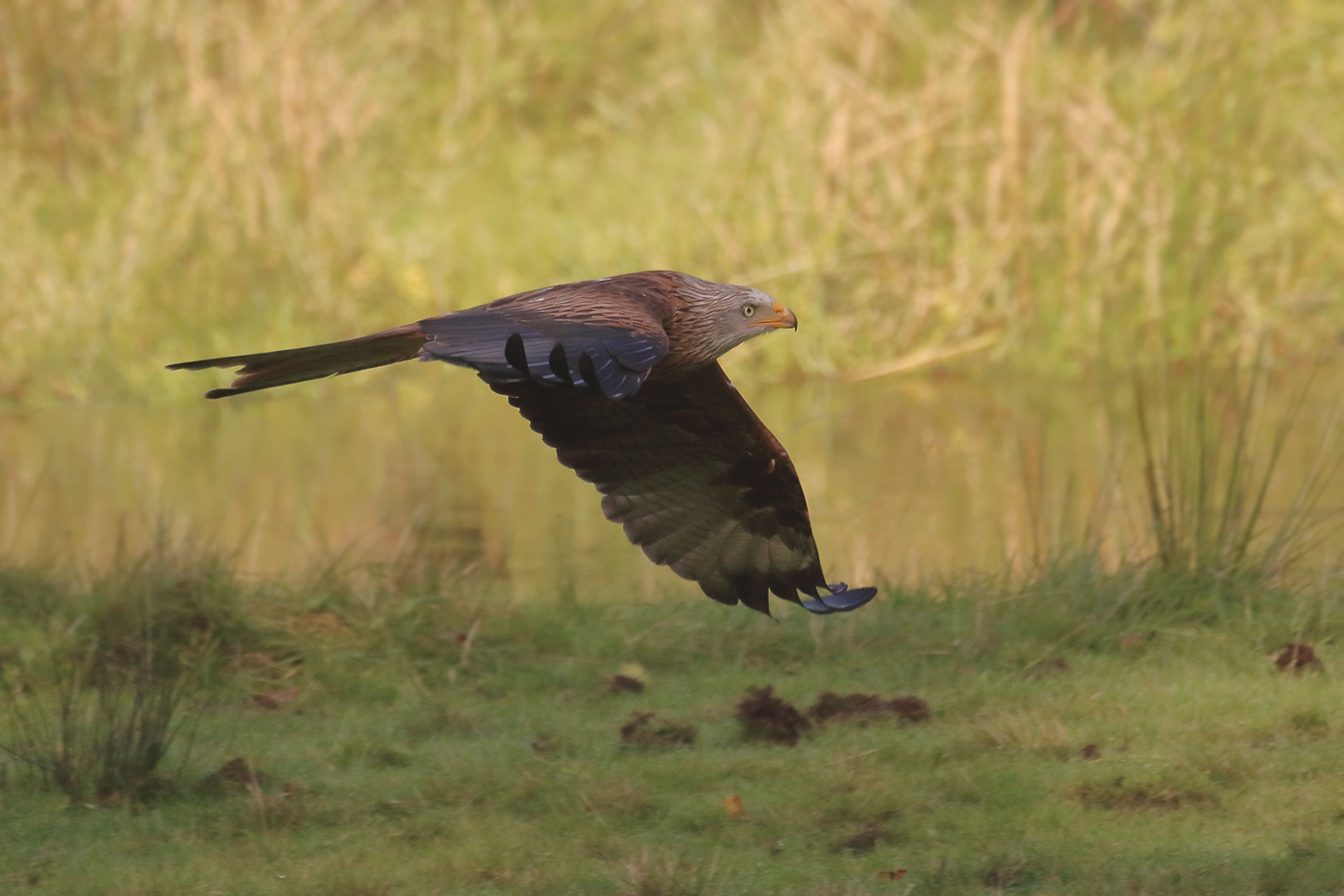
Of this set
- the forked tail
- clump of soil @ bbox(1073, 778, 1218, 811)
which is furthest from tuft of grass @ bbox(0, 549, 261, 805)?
clump of soil @ bbox(1073, 778, 1218, 811)

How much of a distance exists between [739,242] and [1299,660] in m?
6.85

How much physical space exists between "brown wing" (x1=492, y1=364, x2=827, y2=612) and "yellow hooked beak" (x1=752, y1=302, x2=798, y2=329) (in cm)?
19

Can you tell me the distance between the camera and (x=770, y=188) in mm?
12586

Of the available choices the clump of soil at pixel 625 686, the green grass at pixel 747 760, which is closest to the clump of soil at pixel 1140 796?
the green grass at pixel 747 760

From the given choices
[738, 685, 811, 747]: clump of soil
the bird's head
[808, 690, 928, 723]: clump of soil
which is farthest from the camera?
[808, 690, 928, 723]: clump of soil

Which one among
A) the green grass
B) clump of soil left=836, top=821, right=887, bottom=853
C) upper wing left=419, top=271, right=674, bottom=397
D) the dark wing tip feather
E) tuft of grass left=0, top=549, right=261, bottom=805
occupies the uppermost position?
upper wing left=419, top=271, right=674, bottom=397

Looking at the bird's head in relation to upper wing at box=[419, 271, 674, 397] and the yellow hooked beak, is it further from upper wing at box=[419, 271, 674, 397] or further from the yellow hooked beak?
upper wing at box=[419, 271, 674, 397]

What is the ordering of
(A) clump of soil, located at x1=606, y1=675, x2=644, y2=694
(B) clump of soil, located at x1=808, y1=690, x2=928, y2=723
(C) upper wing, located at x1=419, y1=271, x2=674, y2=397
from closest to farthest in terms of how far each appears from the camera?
(C) upper wing, located at x1=419, y1=271, x2=674, y2=397 → (B) clump of soil, located at x1=808, y1=690, x2=928, y2=723 → (A) clump of soil, located at x1=606, y1=675, x2=644, y2=694

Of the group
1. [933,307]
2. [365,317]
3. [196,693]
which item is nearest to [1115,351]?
[933,307]

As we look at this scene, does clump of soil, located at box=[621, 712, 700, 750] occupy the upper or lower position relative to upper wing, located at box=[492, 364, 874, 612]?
lower

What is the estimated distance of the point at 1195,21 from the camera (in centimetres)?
1297

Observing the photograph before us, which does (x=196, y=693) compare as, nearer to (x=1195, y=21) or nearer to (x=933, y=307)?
(x=933, y=307)

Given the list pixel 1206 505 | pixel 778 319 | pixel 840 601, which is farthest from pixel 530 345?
pixel 1206 505

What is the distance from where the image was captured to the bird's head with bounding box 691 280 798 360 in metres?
5.07
